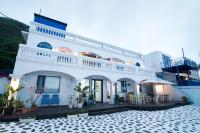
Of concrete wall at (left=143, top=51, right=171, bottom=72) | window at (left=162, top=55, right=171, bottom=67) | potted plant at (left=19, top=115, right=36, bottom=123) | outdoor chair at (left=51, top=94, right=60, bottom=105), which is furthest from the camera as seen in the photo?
window at (left=162, top=55, right=171, bottom=67)

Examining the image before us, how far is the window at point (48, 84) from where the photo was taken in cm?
1003

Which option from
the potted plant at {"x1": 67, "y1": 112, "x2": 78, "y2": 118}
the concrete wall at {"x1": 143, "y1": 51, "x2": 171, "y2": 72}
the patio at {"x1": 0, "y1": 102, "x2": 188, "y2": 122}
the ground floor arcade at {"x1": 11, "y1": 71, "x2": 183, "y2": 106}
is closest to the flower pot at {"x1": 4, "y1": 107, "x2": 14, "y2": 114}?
the patio at {"x1": 0, "y1": 102, "x2": 188, "y2": 122}

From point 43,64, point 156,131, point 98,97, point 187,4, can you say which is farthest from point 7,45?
point 187,4

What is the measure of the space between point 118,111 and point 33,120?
6628 mm

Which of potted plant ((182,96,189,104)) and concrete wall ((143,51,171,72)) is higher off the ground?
concrete wall ((143,51,171,72))

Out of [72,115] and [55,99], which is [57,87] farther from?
[72,115]

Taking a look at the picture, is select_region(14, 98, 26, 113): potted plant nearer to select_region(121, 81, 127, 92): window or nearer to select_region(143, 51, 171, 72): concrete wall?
select_region(121, 81, 127, 92): window

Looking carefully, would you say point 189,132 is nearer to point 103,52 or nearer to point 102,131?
point 102,131

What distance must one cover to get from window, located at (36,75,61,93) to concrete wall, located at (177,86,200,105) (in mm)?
18119

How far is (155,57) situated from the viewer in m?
22.7

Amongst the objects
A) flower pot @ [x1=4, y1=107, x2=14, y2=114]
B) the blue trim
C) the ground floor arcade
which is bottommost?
flower pot @ [x1=4, y1=107, x2=14, y2=114]

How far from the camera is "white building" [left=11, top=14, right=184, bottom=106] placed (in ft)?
29.4

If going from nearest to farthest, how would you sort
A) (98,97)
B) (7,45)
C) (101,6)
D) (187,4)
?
(98,97)
(101,6)
(187,4)
(7,45)

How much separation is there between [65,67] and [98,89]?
213 inches
